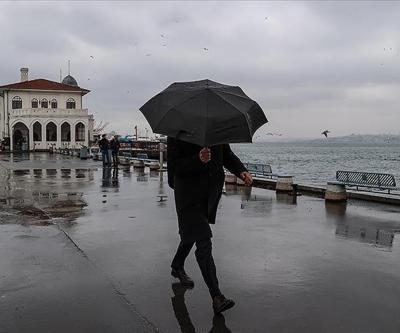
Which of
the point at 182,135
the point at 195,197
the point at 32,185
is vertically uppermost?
the point at 182,135

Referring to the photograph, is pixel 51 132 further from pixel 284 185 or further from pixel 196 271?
pixel 196 271

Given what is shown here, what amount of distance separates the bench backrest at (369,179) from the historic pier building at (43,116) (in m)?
51.3

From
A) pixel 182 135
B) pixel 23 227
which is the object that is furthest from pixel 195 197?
pixel 23 227

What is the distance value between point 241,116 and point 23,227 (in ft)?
19.0

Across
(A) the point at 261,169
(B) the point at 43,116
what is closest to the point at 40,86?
(B) the point at 43,116

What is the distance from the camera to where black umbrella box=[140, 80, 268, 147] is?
4.54 m

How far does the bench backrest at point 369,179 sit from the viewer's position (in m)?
15.1

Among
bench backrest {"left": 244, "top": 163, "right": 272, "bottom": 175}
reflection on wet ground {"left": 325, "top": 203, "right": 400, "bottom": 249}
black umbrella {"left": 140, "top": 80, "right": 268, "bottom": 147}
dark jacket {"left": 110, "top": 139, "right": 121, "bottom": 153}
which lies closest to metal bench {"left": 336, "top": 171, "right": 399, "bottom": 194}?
bench backrest {"left": 244, "top": 163, "right": 272, "bottom": 175}

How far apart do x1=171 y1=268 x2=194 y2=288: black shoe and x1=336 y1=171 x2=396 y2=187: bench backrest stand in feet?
36.7

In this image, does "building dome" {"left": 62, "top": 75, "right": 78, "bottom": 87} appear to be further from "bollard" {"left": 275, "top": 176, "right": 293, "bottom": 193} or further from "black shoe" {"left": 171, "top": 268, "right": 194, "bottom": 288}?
"black shoe" {"left": 171, "top": 268, "right": 194, "bottom": 288}

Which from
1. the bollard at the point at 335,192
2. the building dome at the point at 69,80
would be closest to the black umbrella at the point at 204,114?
the bollard at the point at 335,192

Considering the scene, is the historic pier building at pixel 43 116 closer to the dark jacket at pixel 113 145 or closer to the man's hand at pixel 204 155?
the dark jacket at pixel 113 145

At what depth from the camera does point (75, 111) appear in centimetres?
6431

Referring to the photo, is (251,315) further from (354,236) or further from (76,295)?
(354,236)
